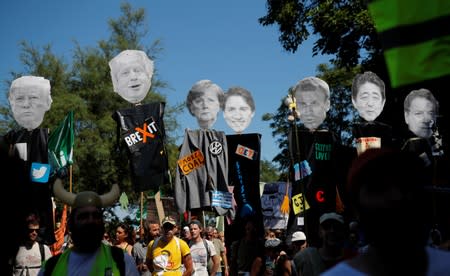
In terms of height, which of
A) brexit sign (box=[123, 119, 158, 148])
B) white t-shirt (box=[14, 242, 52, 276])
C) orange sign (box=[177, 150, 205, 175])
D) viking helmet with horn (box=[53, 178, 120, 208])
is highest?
brexit sign (box=[123, 119, 158, 148])

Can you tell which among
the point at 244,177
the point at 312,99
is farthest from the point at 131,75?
the point at 312,99

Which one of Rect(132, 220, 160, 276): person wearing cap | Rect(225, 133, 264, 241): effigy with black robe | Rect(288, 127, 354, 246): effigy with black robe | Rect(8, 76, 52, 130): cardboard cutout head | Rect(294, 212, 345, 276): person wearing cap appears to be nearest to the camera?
Rect(294, 212, 345, 276): person wearing cap

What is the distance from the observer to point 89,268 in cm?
450

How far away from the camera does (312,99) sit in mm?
14359

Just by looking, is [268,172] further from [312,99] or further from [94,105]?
[312,99]

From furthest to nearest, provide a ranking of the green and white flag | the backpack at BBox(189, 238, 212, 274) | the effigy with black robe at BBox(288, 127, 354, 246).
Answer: the green and white flag, the effigy with black robe at BBox(288, 127, 354, 246), the backpack at BBox(189, 238, 212, 274)

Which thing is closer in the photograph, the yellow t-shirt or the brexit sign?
the yellow t-shirt

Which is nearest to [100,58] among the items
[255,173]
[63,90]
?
[63,90]

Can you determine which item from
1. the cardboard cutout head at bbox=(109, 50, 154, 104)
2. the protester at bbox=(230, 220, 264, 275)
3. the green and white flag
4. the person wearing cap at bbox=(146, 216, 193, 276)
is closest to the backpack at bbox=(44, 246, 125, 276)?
the person wearing cap at bbox=(146, 216, 193, 276)

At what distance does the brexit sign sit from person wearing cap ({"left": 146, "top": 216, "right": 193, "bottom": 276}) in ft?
9.18

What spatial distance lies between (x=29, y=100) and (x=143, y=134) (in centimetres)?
241

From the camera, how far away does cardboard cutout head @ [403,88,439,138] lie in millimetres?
13758

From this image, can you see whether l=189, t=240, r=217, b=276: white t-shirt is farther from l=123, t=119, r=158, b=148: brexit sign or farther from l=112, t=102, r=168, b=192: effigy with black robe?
l=123, t=119, r=158, b=148: brexit sign

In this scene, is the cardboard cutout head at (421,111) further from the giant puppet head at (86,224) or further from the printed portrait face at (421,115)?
the giant puppet head at (86,224)
